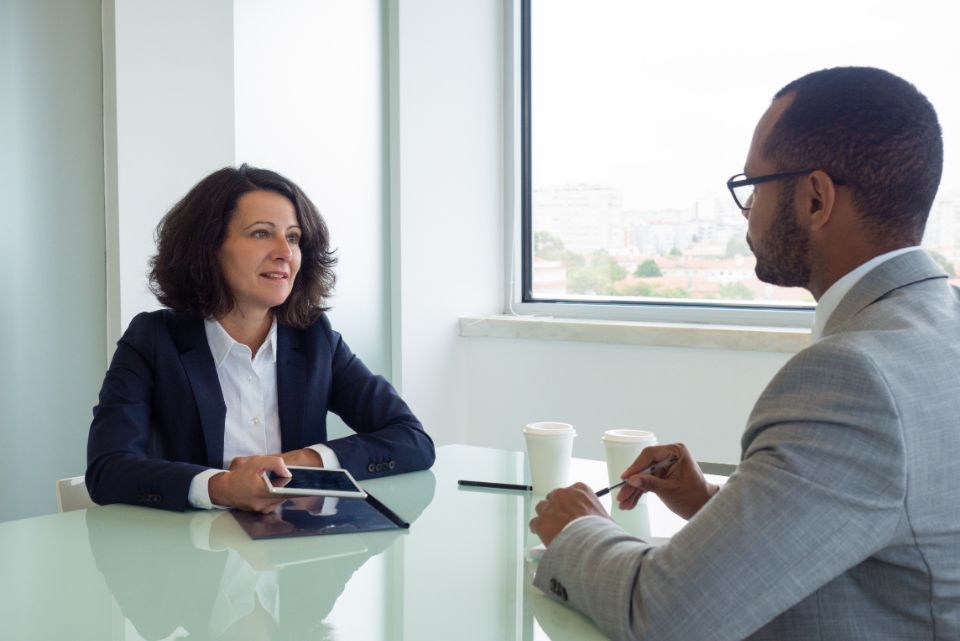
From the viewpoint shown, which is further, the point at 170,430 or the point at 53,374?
the point at 53,374

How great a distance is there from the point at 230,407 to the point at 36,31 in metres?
1.40

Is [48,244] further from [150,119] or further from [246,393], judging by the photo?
[246,393]

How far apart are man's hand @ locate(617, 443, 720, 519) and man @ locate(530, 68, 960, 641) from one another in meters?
0.32

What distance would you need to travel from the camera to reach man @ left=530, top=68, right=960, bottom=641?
935mm

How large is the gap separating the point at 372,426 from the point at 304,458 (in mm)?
288

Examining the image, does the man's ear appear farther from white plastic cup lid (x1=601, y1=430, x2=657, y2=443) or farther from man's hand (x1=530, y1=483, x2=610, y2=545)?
white plastic cup lid (x1=601, y1=430, x2=657, y2=443)

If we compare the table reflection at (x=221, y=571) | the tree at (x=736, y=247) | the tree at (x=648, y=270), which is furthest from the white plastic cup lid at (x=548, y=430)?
the tree at (x=648, y=270)

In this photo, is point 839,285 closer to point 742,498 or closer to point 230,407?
point 742,498

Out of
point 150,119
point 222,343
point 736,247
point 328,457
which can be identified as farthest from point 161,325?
point 736,247

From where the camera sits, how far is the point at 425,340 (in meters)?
4.00

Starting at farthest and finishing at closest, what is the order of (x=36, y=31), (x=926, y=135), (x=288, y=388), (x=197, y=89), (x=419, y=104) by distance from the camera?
(x=419, y=104) → (x=197, y=89) → (x=36, y=31) → (x=288, y=388) → (x=926, y=135)

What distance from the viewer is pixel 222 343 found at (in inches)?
82.0

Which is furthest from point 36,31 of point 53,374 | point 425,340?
point 425,340

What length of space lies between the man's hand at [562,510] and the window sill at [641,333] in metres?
2.03
